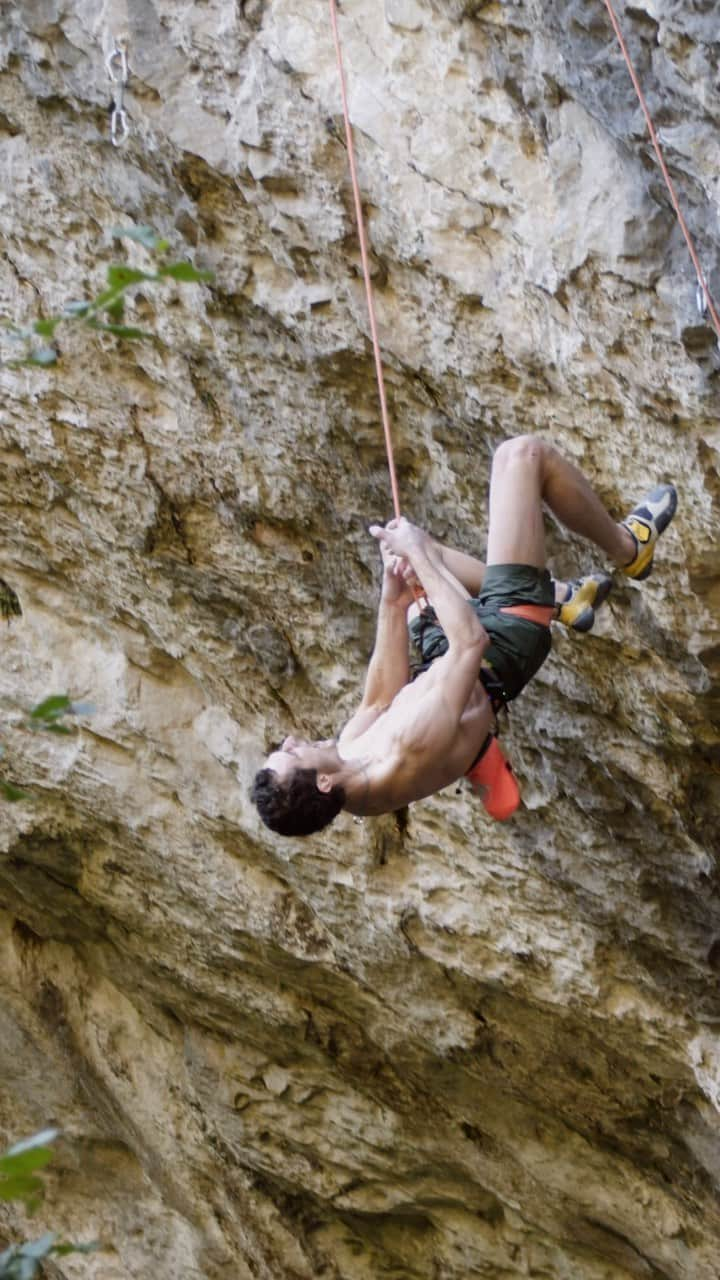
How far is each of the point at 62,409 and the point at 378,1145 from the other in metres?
3.42

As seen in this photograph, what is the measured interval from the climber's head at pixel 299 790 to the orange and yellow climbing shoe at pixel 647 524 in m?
1.03

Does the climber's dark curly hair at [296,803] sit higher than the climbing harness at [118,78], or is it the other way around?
the climbing harness at [118,78]

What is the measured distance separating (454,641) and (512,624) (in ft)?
1.09

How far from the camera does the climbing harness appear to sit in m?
4.82

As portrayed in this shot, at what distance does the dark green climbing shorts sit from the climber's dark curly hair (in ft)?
1.82

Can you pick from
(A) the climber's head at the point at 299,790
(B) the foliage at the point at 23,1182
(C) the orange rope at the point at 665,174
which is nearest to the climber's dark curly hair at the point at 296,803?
(A) the climber's head at the point at 299,790

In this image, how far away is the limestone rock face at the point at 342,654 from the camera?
4.46 m

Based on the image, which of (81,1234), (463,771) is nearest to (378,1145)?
(81,1234)

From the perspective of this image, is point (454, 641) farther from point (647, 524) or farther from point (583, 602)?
point (647, 524)

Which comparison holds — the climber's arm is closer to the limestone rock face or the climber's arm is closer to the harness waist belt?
the harness waist belt

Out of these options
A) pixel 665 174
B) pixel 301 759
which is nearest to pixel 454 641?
pixel 301 759

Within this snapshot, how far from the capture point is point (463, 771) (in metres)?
3.96

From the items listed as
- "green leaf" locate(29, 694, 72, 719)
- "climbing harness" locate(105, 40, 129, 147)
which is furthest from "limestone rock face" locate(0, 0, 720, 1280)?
"green leaf" locate(29, 694, 72, 719)

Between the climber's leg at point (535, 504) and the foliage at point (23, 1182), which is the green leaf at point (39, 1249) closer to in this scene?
the foliage at point (23, 1182)
